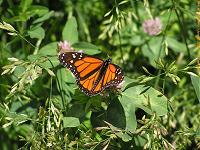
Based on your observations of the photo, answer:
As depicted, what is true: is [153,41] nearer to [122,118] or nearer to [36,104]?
[36,104]

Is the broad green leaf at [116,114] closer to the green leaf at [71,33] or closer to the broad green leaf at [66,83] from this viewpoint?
the broad green leaf at [66,83]

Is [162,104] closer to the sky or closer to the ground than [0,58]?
closer to the ground

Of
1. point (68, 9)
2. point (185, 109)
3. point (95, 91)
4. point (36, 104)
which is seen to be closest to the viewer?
point (95, 91)

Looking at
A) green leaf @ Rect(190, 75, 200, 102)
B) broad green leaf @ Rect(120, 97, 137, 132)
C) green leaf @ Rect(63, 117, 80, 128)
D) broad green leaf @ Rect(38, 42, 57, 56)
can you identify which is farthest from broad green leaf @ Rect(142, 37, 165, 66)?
green leaf @ Rect(63, 117, 80, 128)

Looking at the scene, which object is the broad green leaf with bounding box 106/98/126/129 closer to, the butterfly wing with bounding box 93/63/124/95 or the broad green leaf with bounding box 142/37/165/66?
the butterfly wing with bounding box 93/63/124/95

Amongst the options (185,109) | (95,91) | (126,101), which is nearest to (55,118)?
(95,91)

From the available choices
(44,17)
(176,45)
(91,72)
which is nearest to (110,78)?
(91,72)
